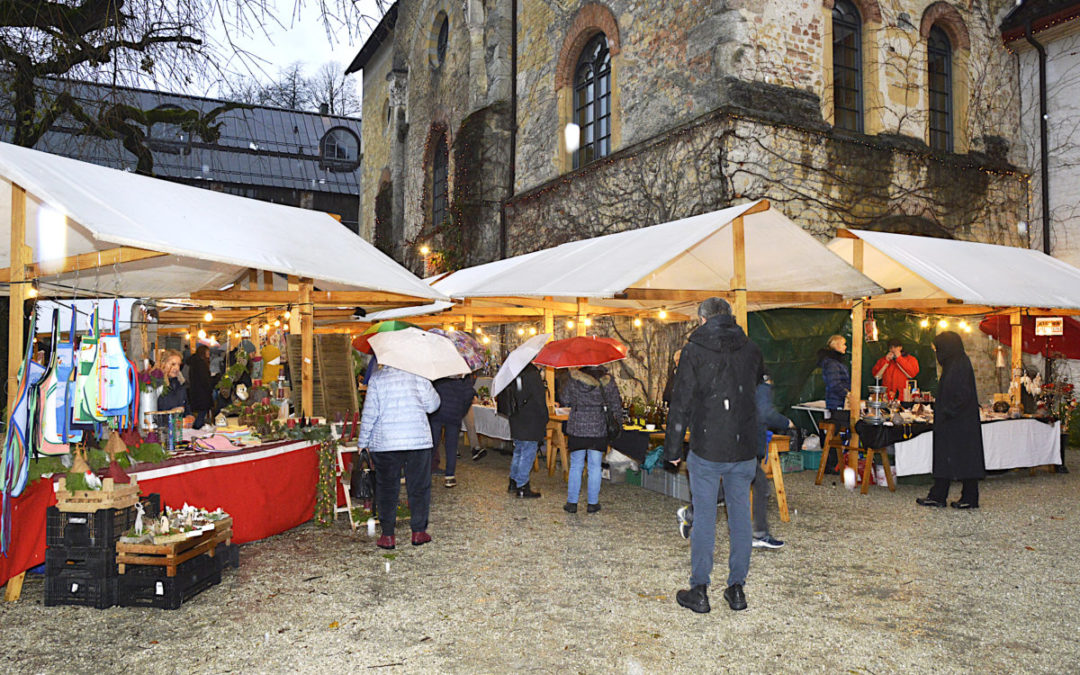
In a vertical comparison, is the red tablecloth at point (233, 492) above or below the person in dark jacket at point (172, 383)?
below

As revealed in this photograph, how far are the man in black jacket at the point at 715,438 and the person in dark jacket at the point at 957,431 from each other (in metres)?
3.67

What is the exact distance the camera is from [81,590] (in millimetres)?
4289

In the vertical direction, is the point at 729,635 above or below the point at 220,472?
below

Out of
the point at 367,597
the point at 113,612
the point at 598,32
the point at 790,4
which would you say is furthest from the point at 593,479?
the point at 598,32

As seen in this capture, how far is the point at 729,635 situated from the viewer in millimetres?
3939

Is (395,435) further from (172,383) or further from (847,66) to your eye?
(847,66)

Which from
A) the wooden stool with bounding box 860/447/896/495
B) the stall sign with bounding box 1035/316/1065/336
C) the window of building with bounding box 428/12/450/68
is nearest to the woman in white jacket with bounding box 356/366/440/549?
the wooden stool with bounding box 860/447/896/495

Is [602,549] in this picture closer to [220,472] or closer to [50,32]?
[220,472]

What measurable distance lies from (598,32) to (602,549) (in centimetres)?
954

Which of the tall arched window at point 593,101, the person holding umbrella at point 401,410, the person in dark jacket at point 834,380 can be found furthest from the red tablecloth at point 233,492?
the tall arched window at point 593,101

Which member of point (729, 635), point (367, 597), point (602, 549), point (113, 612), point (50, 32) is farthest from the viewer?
point (602, 549)

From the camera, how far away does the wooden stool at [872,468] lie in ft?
25.4

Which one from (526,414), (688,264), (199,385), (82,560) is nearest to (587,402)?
(526,414)

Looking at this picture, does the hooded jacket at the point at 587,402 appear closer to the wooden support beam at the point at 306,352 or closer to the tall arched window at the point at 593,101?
the wooden support beam at the point at 306,352
